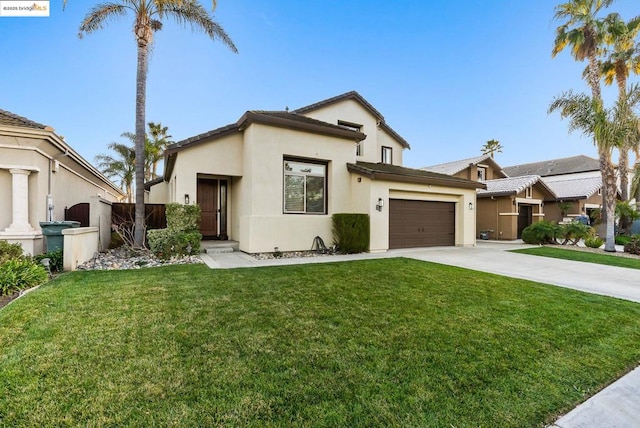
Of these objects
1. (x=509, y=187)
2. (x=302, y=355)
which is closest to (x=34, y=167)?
(x=302, y=355)

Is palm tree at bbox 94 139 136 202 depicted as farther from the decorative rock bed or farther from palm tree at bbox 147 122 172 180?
the decorative rock bed

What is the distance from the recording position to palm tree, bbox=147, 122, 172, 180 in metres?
26.2

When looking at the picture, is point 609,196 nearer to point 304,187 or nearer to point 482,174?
point 482,174

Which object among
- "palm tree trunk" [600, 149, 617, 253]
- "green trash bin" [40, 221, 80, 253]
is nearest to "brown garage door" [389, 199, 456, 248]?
"palm tree trunk" [600, 149, 617, 253]

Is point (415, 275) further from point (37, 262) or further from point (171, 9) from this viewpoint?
point (171, 9)

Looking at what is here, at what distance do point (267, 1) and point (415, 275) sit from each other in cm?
1433

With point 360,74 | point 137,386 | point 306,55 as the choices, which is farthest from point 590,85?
point 137,386

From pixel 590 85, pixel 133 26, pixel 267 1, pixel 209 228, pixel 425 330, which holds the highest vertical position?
pixel 267 1

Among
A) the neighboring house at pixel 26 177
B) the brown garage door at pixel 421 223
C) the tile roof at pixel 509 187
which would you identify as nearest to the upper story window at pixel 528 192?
the tile roof at pixel 509 187

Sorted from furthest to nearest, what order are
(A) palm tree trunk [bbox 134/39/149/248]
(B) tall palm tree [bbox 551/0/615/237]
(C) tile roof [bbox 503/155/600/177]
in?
(C) tile roof [bbox 503/155/600/177]
(B) tall palm tree [bbox 551/0/615/237]
(A) palm tree trunk [bbox 134/39/149/248]

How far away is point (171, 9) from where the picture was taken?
31.7ft

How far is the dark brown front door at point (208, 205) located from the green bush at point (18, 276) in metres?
5.93

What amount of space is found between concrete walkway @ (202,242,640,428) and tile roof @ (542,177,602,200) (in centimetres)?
1594

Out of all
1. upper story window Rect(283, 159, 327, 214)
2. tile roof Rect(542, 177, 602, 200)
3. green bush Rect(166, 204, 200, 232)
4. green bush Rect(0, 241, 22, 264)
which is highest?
tile roof Rect(542, 177, 602, 200)
